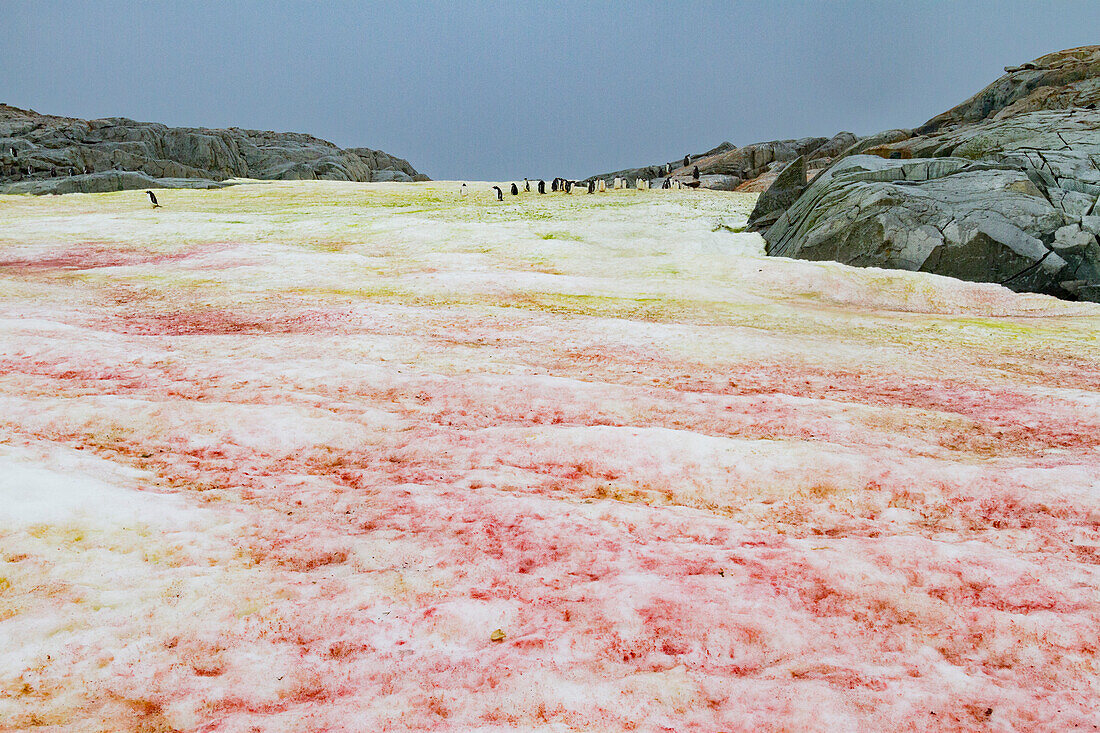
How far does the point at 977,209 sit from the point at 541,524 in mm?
26014

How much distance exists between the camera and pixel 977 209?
83.8 ft

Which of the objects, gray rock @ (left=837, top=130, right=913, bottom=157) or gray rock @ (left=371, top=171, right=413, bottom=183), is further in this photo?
gray rock @ (left=371, top=171, right=413, bottom=183)

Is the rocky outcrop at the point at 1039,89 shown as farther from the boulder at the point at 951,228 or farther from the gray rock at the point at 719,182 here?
the boulder at the point at 951,228

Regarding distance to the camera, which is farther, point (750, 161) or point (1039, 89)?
point (750, 161)

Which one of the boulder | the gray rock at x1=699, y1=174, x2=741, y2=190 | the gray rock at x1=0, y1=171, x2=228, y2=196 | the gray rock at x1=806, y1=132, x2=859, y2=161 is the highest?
the gray rock at x1=806, y1=132, x2=859, y2=161

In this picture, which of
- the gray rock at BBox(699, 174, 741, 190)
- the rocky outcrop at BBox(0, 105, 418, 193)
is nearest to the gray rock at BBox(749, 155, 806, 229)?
the gray rock at BBox(699, 174, 741, 190)

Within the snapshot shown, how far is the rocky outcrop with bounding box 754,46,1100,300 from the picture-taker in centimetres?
2431


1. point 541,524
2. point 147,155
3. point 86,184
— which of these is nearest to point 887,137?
point 541,524

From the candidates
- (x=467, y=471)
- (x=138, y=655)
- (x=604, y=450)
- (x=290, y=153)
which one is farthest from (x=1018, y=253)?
(x=290, y=153)

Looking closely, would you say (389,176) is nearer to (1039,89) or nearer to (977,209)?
(1039,89)

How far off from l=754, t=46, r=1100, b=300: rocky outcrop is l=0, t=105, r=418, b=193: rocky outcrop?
7311 cm

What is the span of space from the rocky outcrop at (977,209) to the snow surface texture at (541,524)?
27.1 feet

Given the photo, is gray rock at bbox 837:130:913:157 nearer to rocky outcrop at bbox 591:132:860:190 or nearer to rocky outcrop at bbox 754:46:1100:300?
rocky outcrop at bbox 591:132:860:190

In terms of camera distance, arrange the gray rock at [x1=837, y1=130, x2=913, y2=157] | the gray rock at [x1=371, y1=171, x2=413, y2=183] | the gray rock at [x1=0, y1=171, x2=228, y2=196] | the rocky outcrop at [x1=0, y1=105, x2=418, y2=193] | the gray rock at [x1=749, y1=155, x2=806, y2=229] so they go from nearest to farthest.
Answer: the gray rock at [x1=749, y1=155, x2=806, y2=229] < the gray rock at [x1=837, y1=130, x2=913, y2=157] < the gray rock at [x1=0, y1=171, x2=228, y2=196] < the rocky outcrop at [x1=0, y1=105, x2=418, y2=193] < the gray rock at [x1=371, y1=171, x2=413, y2=183]
